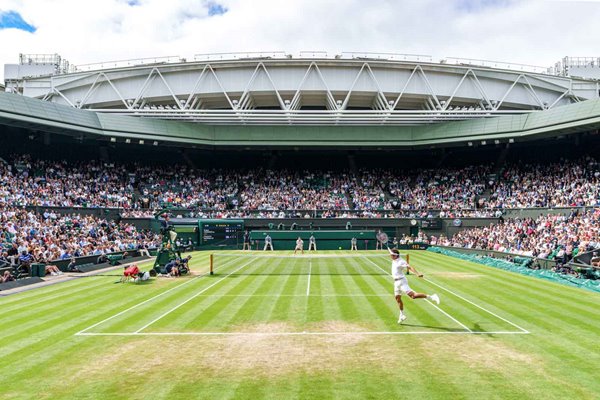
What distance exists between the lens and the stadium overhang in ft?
140

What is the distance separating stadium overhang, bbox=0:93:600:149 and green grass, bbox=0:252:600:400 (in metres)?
28.2

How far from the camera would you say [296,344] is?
464 inches

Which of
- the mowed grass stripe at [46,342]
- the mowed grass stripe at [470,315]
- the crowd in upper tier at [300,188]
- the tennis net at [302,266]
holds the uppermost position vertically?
the crowd in upper tier at [300,188]

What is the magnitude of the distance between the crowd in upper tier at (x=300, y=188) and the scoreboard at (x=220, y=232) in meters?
3.26

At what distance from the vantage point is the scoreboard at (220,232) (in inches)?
1946

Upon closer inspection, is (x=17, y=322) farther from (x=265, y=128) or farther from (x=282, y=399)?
(x=265, y=128)

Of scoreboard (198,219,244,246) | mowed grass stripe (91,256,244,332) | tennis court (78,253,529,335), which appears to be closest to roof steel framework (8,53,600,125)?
scoreboard (198,219,244,246)

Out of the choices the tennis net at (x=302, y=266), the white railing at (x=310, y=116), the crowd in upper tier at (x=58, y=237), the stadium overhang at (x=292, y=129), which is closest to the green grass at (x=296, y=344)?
the tennis net at (x=302, y=266)

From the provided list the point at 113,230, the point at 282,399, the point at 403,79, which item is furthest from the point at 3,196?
the point at 403,79

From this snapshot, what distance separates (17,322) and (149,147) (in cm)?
4766

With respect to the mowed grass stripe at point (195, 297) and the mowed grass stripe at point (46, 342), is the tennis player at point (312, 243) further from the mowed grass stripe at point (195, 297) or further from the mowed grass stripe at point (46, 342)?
the mowed grass stripe at point (46, 342)

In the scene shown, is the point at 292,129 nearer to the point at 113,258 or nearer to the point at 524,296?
the point at 113,258

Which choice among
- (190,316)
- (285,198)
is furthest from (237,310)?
(285,198)

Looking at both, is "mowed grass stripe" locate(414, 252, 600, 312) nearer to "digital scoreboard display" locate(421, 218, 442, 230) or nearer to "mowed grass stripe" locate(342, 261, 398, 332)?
"mowed grass stripe" locate(342, 261, 398, 332)
